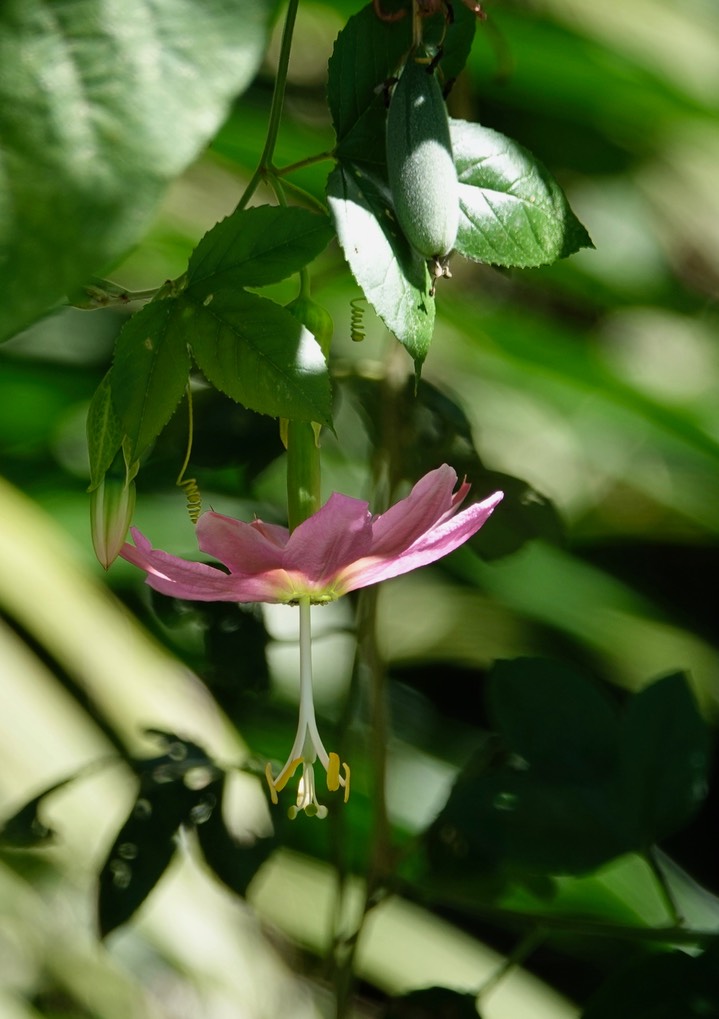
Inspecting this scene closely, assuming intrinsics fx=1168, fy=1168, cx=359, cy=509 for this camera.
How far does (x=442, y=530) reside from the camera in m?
0.35

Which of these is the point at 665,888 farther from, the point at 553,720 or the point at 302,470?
the point at 302,470

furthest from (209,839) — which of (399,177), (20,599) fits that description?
(20,599)

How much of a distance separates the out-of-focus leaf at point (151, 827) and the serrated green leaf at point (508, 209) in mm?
317

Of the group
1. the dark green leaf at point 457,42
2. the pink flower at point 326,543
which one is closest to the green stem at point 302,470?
the pink flower at point 326,543

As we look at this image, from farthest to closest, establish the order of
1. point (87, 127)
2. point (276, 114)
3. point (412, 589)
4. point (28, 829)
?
point (412, 589) → point (28, 829) → point (276, 114) → point (87, 127)

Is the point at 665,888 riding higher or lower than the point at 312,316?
lower

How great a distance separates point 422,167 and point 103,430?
12 cm

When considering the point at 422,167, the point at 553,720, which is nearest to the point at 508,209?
the point at 422,167

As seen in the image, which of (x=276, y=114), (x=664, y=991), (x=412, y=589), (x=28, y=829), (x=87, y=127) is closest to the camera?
(x=87, y=127)

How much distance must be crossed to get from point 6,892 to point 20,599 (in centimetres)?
26

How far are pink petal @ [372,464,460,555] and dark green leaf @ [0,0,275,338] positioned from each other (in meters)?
0.13

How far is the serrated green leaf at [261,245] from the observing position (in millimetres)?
313

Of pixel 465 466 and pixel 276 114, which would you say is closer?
pixel 276 114

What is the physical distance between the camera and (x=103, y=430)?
0.34 meters
